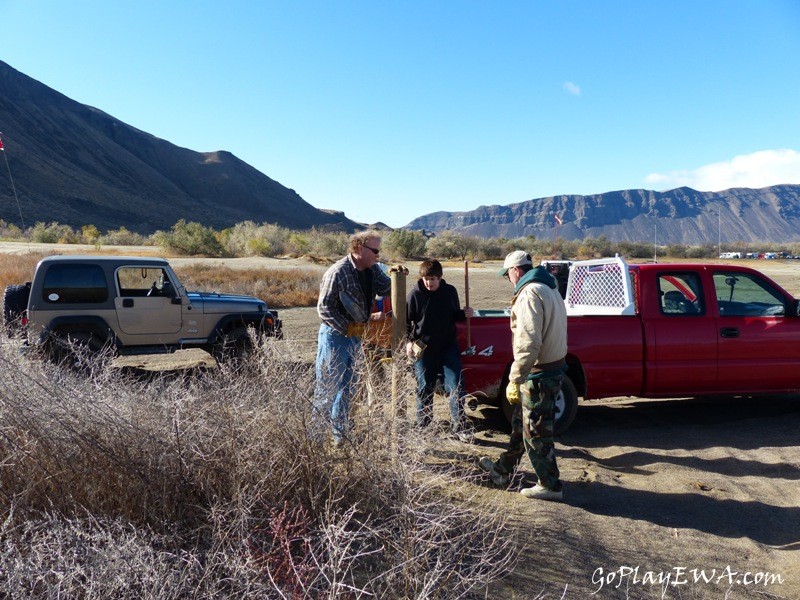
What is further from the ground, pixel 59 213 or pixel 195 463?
pixel 59 213

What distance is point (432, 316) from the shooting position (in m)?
5.46

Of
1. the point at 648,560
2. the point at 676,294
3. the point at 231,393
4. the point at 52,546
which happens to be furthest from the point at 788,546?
the point at 52,546

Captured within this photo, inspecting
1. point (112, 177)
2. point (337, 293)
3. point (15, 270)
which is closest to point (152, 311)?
point (337, 293)

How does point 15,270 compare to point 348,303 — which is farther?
point 15,270

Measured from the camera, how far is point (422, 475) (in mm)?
3330

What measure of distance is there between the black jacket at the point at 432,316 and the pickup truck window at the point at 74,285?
5266 millimetres

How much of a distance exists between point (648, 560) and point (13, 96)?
132501 mm

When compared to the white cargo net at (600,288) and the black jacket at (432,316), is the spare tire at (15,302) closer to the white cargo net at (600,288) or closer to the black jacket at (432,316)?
the black jacket at (432,316)

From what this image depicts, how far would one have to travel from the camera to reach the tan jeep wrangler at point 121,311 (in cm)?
824

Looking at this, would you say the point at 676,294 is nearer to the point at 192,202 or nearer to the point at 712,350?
the point at 712,350

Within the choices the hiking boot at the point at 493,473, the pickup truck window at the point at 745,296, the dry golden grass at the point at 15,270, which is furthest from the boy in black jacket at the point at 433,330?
the dry golden grass at the point at 15,270

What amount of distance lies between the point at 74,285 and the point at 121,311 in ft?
2.31

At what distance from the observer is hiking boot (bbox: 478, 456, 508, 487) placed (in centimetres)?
449

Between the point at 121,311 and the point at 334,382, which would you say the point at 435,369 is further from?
the point at 121,311
